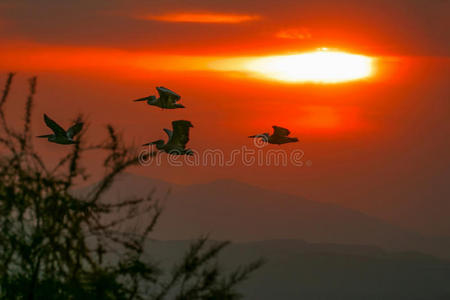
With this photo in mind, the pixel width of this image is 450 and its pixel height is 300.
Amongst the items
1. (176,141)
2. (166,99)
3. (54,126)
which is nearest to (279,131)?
(166,99)

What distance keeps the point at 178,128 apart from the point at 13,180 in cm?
Result: 649

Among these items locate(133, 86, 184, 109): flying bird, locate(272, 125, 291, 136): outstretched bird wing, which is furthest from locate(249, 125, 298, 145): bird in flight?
locate(133, 86, 184, 109): flying bird

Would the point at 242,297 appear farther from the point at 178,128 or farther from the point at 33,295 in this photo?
the point at 178,128

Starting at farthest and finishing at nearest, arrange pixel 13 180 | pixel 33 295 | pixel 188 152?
pixel 188 152, pixel 13 180, pixel 33 295

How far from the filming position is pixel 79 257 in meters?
10.5

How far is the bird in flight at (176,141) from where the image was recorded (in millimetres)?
16812

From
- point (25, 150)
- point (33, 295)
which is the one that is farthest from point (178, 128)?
point (33, 295)

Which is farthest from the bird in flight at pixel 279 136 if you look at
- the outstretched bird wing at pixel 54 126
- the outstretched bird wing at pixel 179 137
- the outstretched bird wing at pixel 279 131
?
the outstretched bird wing at pixel 54 126

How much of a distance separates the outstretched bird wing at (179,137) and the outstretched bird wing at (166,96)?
1879 mm

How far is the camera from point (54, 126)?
55.0 ft

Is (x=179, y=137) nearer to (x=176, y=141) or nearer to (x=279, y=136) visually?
(x=176, y=141)

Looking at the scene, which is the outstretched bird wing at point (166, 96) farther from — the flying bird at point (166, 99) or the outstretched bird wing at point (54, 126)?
the outstretched bird wing at point (54, 126)

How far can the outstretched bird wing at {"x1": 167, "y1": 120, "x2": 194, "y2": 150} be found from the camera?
55.8ft

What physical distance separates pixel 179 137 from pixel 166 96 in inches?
99.3
